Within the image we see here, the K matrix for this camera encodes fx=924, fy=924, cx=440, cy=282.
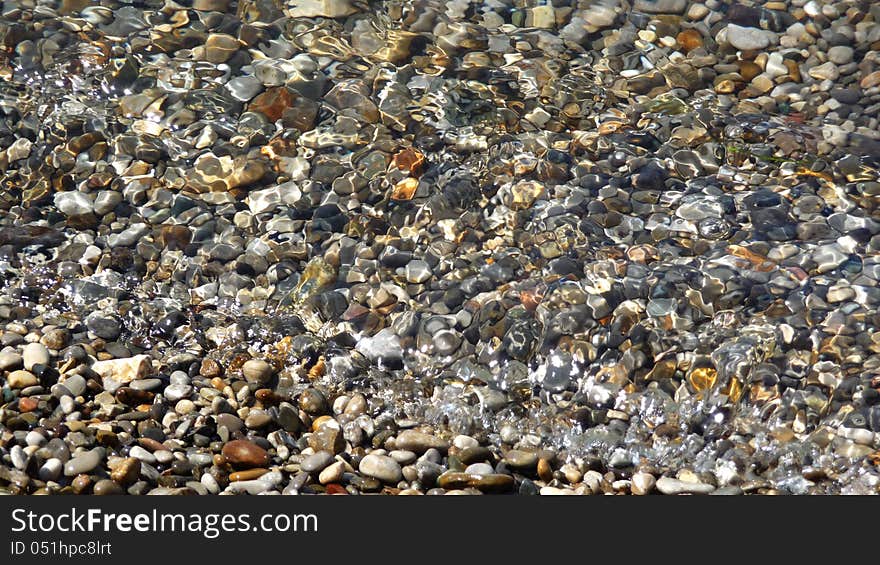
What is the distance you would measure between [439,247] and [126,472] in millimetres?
1880

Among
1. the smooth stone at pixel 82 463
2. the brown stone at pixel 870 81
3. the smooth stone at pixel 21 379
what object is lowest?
the smooth stone at pixel 82 463

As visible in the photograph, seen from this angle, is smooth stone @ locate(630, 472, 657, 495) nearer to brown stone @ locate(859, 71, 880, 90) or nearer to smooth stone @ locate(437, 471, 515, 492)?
smooth stone @ locate(437, 471, 515, 492)

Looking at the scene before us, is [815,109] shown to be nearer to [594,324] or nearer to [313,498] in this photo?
[594,324]

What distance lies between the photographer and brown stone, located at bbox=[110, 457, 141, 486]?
3.43 meters

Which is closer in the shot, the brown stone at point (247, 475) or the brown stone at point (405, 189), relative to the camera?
the brown stone at point (247, 475)

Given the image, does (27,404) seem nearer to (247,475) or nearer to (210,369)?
(210,369)

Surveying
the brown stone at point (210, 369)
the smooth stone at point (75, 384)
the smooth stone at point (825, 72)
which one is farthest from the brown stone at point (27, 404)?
the smooth stone at point (825, 72)

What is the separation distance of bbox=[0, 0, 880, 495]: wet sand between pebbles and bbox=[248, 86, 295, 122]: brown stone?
18mm

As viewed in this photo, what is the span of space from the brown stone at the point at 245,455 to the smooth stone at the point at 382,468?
0.39 metres

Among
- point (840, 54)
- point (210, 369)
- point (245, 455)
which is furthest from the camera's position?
point (840, 54)

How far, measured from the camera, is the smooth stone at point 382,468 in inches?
142

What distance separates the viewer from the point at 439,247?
15.1 ft

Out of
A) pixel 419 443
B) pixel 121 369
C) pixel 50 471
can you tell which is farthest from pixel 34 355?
pixel 419 443

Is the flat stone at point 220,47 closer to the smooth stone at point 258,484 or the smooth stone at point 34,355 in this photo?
the smooth stone at point 34,355
